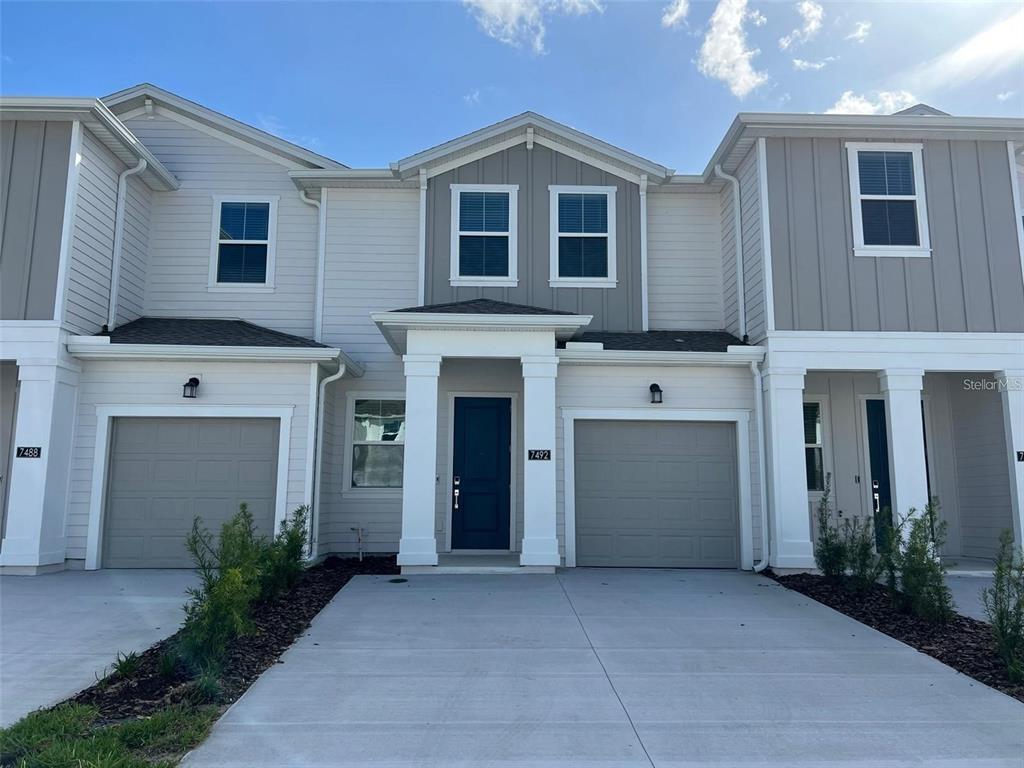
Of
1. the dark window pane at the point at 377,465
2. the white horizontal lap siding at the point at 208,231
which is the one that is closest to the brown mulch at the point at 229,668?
the dark window pane at the point at 377,465

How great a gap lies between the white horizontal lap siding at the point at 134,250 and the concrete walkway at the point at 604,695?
6.26 metres

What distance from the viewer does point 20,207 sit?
912cm

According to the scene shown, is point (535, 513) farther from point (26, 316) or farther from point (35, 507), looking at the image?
point (26, 316)

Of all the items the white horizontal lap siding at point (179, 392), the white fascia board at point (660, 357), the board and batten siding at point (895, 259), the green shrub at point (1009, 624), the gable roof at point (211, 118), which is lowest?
the green shrub at point (1009, 624)

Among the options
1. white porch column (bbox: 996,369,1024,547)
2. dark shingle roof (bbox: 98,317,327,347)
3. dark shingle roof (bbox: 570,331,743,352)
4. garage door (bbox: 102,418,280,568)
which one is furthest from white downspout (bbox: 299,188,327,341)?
white porch column (bbox: 996,369,1024,547)

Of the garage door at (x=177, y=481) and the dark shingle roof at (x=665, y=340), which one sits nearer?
the garage door at (x=177, y=481)

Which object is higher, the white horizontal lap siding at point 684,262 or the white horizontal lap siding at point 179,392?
the white horizontal lap siding at point 684,262

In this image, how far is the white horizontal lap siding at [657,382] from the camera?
378 inches

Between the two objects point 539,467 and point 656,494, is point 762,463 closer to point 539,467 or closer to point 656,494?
point 656,494

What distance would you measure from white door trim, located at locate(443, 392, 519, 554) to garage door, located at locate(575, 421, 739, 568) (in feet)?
3.70

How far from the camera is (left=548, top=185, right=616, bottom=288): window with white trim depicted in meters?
11.0

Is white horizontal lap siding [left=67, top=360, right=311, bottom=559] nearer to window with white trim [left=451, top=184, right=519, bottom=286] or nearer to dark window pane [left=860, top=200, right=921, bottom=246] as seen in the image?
window with white trim [left=451, top=184, right=519, bottom=286]

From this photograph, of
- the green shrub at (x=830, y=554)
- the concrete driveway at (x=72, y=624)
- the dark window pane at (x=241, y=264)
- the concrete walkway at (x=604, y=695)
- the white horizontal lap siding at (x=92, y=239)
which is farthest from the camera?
the dark window pane at (x=241, y=264)

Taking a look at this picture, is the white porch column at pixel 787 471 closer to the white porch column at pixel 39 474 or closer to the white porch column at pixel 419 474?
the white porch column at pixel 419 474
